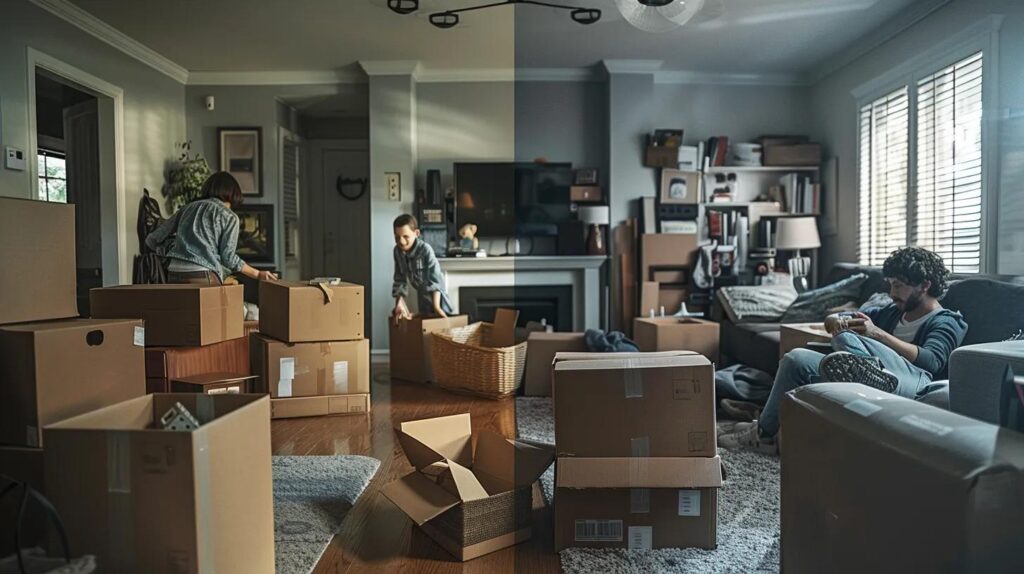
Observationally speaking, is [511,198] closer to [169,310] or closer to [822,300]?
[822,300]

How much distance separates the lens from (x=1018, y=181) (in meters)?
3.26

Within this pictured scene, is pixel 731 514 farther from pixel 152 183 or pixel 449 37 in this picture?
pixel 152 183

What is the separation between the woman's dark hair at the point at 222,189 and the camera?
3.31 meters

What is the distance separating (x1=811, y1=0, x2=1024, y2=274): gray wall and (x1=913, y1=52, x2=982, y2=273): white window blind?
155mm

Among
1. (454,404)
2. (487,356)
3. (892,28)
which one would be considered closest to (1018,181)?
(892,28)

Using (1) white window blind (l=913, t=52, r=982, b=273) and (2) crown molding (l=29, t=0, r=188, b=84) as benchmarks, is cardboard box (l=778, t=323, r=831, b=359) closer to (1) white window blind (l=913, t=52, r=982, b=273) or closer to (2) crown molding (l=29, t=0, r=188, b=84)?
(1) white window blind (l=913, t=52, r=982, b=273)

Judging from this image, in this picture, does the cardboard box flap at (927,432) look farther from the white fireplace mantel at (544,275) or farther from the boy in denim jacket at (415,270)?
the white fireplace mantel at (544,275)

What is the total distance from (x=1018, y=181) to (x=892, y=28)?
59.8 inches

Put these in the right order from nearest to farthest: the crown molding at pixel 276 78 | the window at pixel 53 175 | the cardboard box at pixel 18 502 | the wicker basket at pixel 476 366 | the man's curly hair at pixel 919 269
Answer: the cardboard box at pixel 18 502 < the man's curly hair at pixel 919 269 < the wicker basket at pixel 476 366 < the window at pixel 53 175 < the crown molding at pixel 276 78

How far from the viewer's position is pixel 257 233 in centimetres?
550

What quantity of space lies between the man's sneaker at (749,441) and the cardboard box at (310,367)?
1803 mm

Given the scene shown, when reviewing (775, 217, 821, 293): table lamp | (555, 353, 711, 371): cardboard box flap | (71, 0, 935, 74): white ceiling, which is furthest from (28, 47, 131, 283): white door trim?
(775, 217, 821, 293): table lamp

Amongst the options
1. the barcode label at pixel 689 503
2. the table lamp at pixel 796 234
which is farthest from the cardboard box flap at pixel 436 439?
the table lamp at pixel 796 234

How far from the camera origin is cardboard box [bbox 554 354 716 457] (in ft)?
5.45
